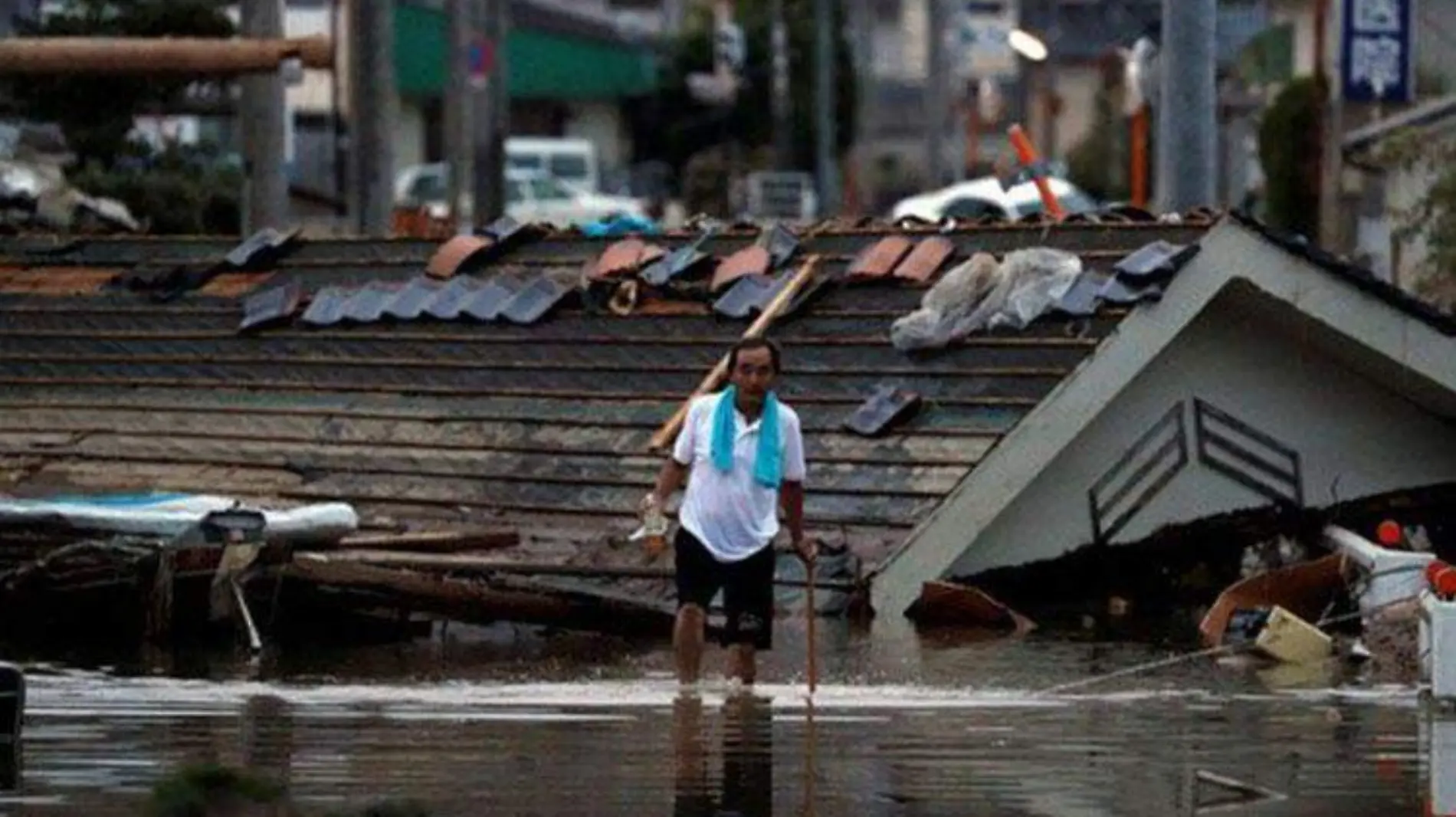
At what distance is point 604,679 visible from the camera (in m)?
19.8

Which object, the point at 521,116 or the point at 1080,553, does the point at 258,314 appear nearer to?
the point at 1080,553

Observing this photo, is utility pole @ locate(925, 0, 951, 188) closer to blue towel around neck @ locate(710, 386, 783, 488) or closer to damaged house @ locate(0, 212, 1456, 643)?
damaged house @ locate(0, 212, 1456, 643)

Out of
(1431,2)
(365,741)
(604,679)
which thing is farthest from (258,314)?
(1431,2)

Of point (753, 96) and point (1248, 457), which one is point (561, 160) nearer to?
point (753, 96)

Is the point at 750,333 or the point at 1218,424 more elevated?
the point at 750,333

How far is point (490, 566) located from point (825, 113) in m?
56.7

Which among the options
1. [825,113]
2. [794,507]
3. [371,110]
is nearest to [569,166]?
[825,113]

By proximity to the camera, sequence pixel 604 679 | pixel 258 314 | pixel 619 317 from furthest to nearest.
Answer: pixel 258 314, pixel 619 317, pixel 604 679

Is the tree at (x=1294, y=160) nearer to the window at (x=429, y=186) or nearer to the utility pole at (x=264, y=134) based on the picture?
the utility pole at (x=264, y=134)

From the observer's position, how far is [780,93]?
266ft

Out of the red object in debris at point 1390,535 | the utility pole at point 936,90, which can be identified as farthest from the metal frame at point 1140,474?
the utility pole at point 936,90

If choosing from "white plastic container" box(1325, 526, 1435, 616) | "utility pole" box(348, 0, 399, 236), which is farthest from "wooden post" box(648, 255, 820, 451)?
"utility pole" box(348, 0, 399, 236)

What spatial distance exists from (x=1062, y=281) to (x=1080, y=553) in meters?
1.48

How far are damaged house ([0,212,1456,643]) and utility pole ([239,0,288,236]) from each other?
28.5ft
